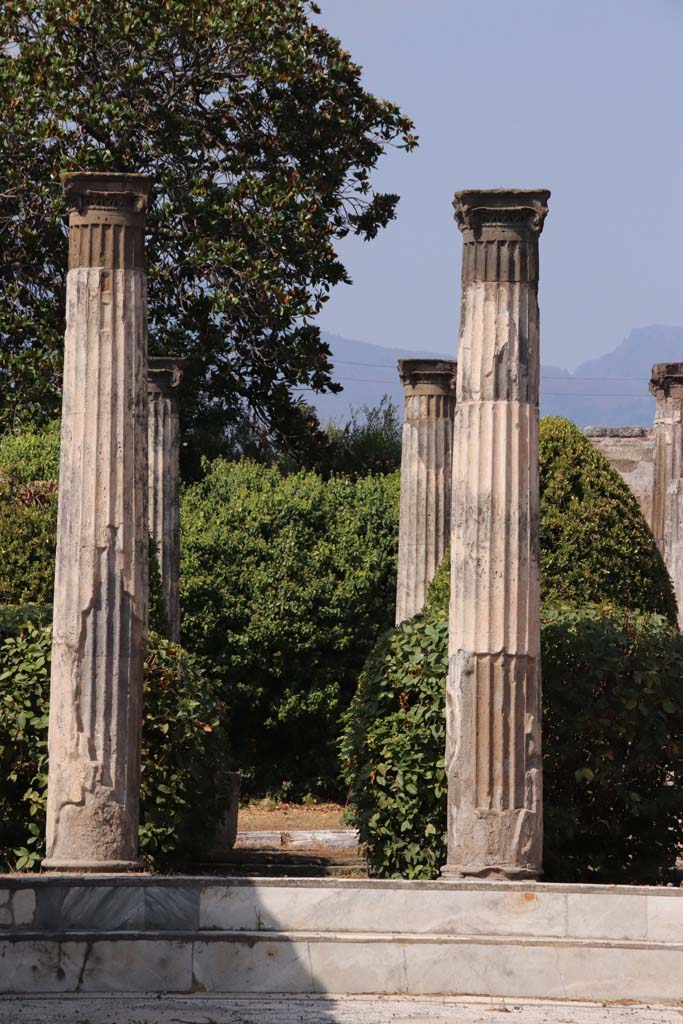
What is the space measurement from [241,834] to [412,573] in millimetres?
3005

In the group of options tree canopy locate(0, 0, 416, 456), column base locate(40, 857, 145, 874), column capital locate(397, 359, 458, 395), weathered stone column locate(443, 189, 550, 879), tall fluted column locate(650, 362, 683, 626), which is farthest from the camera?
tree canopy locate(0, 0, 416, 456)

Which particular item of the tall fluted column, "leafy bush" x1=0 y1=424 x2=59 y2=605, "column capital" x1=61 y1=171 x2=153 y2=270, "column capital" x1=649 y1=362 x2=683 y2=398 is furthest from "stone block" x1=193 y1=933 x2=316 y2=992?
"column capital" x1=649 y1=362 x2=683 y2=398

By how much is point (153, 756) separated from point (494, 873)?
248cm

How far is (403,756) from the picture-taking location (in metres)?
11.4

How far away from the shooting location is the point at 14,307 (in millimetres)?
25359

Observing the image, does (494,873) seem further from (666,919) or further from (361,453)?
(361,453)

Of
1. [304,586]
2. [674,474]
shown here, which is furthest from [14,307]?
[674,474]

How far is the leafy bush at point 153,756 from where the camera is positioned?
37.4 feet

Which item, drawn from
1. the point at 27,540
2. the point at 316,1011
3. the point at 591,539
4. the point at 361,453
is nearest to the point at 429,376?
the point at 591,539

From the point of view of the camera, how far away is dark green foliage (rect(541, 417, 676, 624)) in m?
15.7

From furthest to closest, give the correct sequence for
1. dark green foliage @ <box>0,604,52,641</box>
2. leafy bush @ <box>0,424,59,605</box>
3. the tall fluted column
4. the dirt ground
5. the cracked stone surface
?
the tall fluted column < the dirt ground < leafy bush @ <box>0,424,59,605</box> < dark green foliage @ <box>0,604,52,641</box> < the cracked stone surface

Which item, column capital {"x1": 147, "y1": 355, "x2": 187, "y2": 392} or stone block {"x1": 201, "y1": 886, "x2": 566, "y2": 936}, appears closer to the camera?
stone block {"x1": 201, "y1": 886, "x2": 566, "y2": 936}

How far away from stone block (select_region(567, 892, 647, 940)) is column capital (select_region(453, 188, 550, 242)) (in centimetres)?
406

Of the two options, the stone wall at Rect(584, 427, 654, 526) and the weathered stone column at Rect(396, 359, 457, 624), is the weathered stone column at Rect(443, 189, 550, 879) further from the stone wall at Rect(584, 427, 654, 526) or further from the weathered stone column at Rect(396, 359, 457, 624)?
the stone wall at Rect(584, 427, 654, 526)
